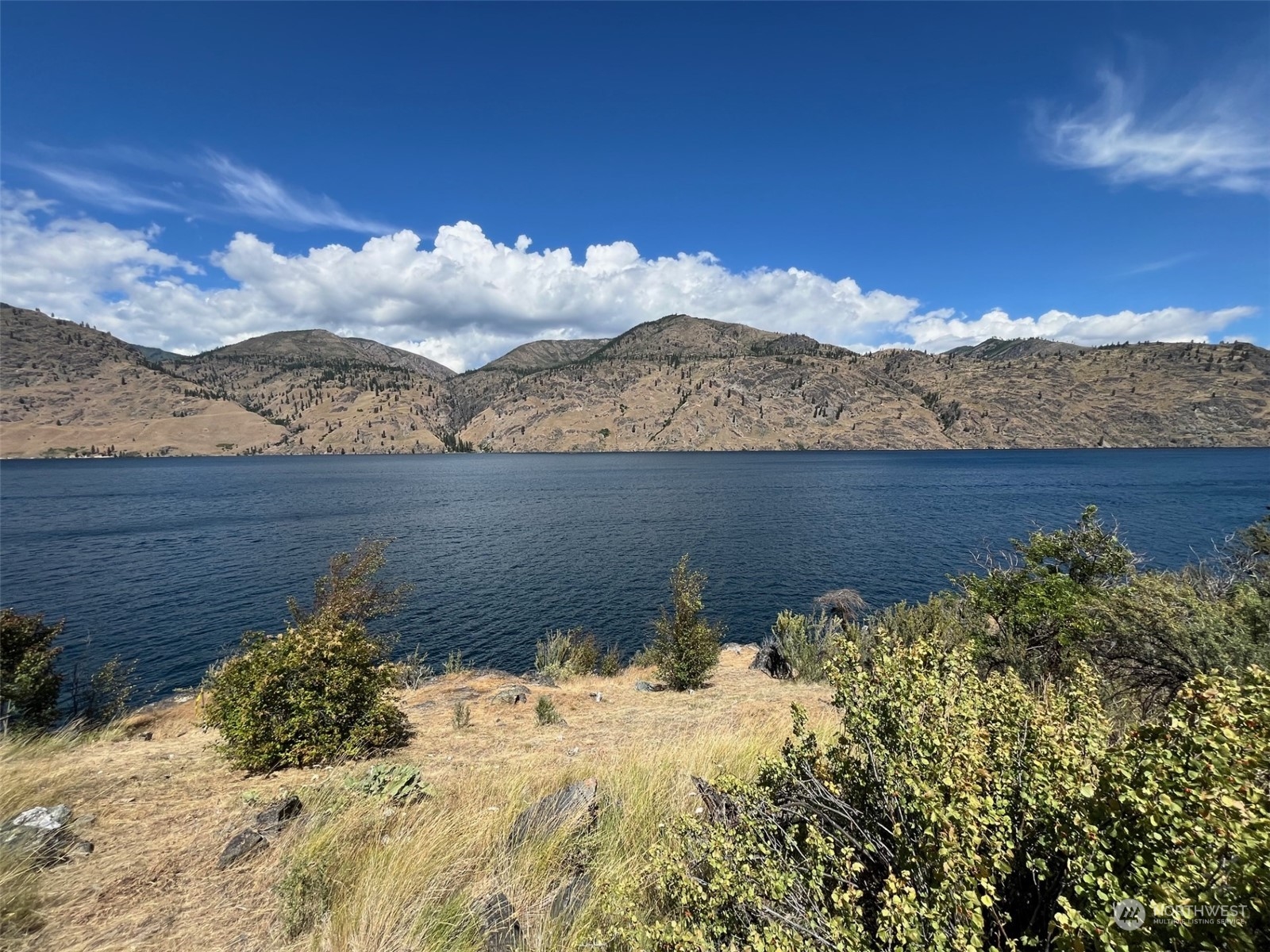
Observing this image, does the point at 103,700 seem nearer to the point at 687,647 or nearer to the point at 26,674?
the point at 26,674

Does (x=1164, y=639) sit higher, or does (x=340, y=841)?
(x=1164, y=639)

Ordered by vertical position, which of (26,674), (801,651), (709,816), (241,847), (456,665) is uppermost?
(709,816)

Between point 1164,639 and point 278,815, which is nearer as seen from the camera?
point 278,815

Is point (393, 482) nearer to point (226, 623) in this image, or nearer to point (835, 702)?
point (226, 623)

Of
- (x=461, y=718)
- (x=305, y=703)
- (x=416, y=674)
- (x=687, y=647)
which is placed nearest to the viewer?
(x=305, y=703)

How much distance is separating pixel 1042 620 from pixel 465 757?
43.7ft

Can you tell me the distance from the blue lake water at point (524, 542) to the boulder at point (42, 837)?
2116 cm

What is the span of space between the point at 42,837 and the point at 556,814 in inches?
→ 208

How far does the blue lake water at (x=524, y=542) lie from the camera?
3206cm

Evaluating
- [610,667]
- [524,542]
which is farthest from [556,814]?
[524,542]

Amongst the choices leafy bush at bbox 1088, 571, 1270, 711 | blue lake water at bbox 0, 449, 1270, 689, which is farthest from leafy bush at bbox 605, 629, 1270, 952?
blue lake water at bbox 0, 449, 1270, 689

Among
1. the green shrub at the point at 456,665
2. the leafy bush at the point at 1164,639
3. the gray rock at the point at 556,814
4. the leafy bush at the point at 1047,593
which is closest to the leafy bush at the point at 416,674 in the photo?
the green shrub at the point at 456,665

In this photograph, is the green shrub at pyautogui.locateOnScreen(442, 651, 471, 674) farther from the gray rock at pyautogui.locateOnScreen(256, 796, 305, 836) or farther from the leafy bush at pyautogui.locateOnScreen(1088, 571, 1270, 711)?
the leafy bush at pyautogui.locateOnScreen(1088, 571, 1270, 711)

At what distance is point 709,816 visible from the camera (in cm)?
513
